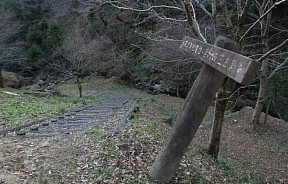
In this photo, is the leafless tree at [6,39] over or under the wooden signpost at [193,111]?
under

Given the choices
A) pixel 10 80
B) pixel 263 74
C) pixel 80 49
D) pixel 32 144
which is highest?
pixel 263 74

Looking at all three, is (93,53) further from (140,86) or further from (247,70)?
(247,70)

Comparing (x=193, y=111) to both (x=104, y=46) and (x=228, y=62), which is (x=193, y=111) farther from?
(x=104, y=46)

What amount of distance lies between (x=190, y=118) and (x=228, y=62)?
1052mm

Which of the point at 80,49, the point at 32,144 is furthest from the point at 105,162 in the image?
the point at 80,49

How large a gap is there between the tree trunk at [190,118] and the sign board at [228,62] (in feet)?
0.82

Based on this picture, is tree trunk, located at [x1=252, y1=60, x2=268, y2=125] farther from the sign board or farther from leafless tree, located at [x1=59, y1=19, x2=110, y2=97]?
leafless tree, located at [x1=59, y1=19, x2=110, y2=97]

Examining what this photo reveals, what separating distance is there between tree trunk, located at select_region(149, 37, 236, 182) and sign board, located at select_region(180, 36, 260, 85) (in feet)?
0.82

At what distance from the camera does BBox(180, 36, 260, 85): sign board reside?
2531 mm

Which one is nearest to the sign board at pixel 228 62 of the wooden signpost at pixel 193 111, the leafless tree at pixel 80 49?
the wooden signpost at pixel 193 111

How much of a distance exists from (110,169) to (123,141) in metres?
0.92

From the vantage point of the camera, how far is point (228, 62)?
2.93 metres

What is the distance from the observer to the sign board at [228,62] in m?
2.53

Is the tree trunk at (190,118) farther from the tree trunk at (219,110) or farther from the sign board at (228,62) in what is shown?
the tree trunk at (219,110)
